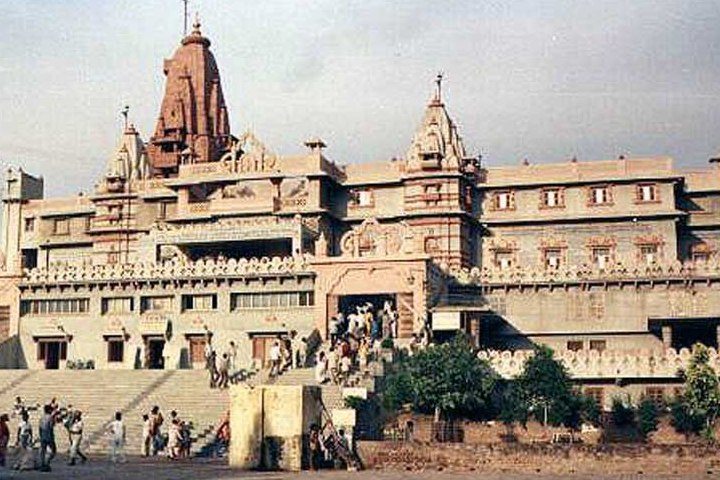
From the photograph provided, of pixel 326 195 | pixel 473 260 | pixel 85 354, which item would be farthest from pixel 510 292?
pixel 85 354

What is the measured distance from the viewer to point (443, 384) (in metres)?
34.5

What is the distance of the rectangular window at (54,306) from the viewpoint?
53562 millimetres

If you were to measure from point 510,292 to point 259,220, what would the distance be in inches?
547

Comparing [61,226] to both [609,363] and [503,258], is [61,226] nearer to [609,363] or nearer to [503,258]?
[503,258]

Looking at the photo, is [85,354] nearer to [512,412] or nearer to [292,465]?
[512,412]

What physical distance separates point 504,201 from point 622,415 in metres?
19.9

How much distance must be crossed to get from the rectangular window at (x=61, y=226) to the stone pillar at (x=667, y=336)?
36.6 m

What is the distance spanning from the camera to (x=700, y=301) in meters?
46.8

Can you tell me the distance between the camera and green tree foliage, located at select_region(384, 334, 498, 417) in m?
34.5

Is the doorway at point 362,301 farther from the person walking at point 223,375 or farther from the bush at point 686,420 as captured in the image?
the bush at point 686,420

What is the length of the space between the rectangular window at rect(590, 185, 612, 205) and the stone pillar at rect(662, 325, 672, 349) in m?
8.98

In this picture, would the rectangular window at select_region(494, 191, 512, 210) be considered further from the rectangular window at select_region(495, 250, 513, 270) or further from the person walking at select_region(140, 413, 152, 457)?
the person walking at select_region(140, 413, 152, 457)

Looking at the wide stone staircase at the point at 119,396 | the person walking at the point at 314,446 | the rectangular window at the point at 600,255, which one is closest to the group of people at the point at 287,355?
Result: the wide stone staircase at the point at 119,396

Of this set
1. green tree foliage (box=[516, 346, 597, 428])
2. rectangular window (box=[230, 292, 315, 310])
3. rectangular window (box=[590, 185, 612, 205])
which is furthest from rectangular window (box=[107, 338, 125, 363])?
rectangular window (box=[590, 185, 612, 205])
